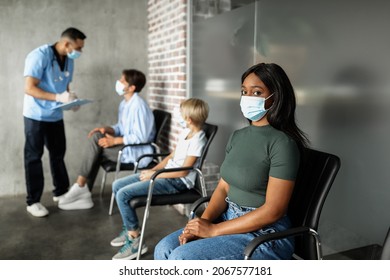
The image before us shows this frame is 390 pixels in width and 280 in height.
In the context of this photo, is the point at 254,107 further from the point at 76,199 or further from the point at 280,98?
the point at 76,199

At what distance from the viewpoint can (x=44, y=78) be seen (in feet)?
11.7

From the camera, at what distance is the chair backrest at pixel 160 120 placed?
3.69 m

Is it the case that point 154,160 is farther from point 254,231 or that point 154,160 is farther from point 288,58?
point 254,231

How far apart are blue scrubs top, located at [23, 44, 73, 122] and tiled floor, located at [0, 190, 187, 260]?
0.92 m

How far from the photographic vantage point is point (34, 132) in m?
3.58

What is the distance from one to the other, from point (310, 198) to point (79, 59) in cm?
329

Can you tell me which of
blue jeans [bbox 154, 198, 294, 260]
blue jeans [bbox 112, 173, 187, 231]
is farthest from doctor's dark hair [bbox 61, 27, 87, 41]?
blue jeans [bbox 154, 198, 294, 260]

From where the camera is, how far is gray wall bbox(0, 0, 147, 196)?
13.2ft

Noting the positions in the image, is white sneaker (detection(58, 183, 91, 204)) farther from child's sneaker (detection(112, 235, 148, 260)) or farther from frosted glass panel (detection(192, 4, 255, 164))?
frosted glass panel (detection(192, 4, 255, 164))

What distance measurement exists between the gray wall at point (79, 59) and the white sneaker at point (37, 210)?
717 mm

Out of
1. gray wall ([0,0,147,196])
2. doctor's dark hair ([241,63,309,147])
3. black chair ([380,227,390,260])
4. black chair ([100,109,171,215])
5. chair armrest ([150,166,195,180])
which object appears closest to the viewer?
black chair ([380,227,390,260])

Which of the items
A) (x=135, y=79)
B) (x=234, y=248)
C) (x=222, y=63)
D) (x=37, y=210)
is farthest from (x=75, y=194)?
(x=234, y=248)

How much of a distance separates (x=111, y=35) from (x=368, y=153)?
3267mm

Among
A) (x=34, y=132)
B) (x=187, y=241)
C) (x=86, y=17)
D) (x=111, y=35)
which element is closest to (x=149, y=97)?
(x=111, y=35)
